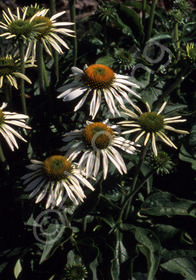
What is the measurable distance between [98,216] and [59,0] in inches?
97.1

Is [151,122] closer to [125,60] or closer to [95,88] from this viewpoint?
[95,88]

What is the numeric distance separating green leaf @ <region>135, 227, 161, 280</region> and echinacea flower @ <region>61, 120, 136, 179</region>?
19.3 inches

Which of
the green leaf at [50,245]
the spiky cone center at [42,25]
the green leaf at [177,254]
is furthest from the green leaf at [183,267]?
the spiky cone center at [42,25]

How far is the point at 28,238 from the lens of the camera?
6.39ft

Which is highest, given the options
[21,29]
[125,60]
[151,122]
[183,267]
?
[21,29]

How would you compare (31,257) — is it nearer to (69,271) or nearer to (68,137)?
(69,271)

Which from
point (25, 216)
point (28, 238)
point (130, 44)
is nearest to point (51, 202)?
point (25, 216)

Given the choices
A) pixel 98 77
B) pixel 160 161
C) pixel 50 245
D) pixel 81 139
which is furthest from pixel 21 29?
pixel 50 245

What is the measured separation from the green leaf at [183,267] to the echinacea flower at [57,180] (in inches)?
27.9

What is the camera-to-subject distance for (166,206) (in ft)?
6.18

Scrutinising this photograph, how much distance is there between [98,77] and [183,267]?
1122 millimetres

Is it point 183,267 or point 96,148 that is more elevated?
point 96,148

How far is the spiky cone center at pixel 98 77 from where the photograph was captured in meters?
1.58

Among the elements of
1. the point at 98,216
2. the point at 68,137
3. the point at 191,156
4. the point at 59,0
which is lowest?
the point at 98,216
